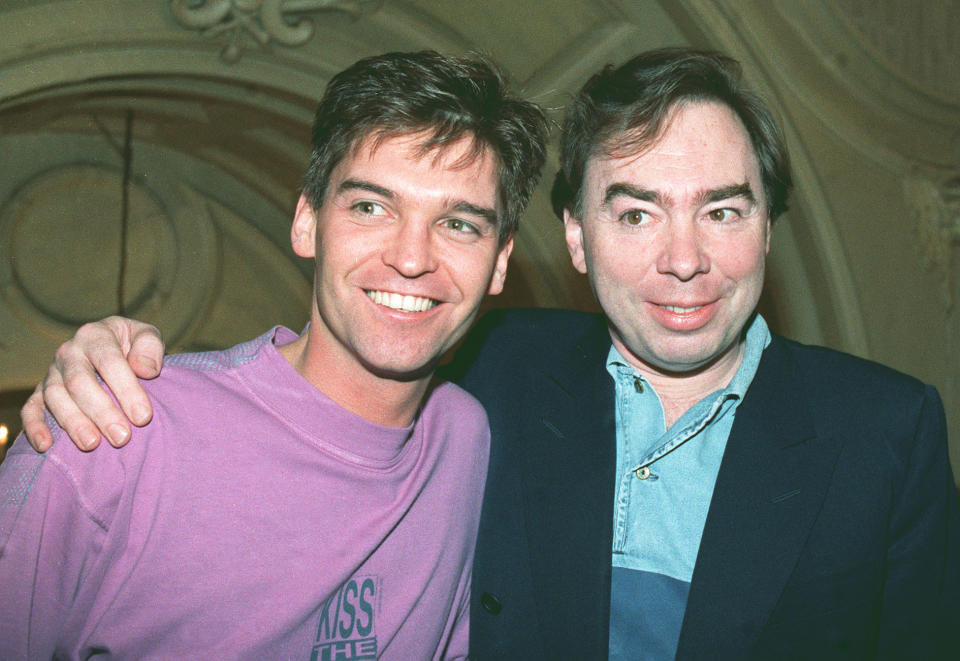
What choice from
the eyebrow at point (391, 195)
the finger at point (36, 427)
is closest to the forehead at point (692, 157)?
the eyebrow at point (391, 195)

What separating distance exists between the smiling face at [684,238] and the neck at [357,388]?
53 cm

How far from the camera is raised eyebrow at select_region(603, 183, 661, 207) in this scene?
1.95 m

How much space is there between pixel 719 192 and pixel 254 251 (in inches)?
250

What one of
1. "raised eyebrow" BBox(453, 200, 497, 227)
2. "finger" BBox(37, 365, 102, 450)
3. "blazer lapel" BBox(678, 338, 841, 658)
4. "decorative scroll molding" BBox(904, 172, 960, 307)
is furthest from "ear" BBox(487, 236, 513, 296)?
"decorative scroll molding" BBox(904, 172, 960, 307)

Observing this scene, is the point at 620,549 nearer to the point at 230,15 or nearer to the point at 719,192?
the point at 719,192

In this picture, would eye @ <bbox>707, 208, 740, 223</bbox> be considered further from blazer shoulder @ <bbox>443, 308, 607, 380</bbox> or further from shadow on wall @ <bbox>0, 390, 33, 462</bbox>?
shadow on wall @ <bbox>0, 390, 33, 462</bbox>

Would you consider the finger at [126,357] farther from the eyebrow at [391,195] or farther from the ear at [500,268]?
the ear at [500,268]

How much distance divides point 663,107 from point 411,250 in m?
0.68

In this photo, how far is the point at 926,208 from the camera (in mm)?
4953

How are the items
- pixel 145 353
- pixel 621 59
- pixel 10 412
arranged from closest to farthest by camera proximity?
pixel 145 353, pixel 621 59, pixel 10 412

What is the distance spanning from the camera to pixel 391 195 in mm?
1872

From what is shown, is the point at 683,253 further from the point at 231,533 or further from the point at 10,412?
the point at 10,412

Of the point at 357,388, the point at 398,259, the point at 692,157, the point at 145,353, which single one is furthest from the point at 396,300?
the point at 692,157

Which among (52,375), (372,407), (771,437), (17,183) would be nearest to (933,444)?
(771,437)
